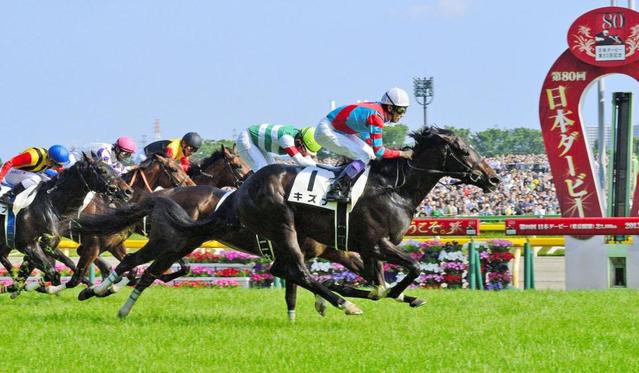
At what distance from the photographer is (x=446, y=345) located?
6.98 meters

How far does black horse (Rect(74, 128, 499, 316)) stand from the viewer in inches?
323

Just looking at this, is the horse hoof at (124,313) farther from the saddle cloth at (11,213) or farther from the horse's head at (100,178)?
the saddle cloth at (11,213)

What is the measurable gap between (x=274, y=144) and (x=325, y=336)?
A: 442cm

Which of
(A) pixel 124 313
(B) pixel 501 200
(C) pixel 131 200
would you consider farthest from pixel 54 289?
(B) pixel 501 200

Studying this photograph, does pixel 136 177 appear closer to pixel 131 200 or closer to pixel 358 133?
pixel 131 200

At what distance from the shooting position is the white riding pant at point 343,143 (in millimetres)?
8727

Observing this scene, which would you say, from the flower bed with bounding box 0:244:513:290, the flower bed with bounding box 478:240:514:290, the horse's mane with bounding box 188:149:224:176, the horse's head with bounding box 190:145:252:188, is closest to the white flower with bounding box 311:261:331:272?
the flower bed with bounding box 0:244:513:290

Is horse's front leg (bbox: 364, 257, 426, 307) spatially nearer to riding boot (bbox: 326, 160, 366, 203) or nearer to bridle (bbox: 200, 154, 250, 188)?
riding boot (bbox: 326, 160, 366, 203)

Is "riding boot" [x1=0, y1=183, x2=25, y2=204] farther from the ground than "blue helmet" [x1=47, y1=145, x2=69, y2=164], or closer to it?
closer to it

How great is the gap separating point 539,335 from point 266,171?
8.49 feet

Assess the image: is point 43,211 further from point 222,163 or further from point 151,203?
point 222,163

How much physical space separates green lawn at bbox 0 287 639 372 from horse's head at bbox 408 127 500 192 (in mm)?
1190

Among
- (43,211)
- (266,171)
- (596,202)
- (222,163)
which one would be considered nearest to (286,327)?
(266,171)

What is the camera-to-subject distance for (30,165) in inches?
437
